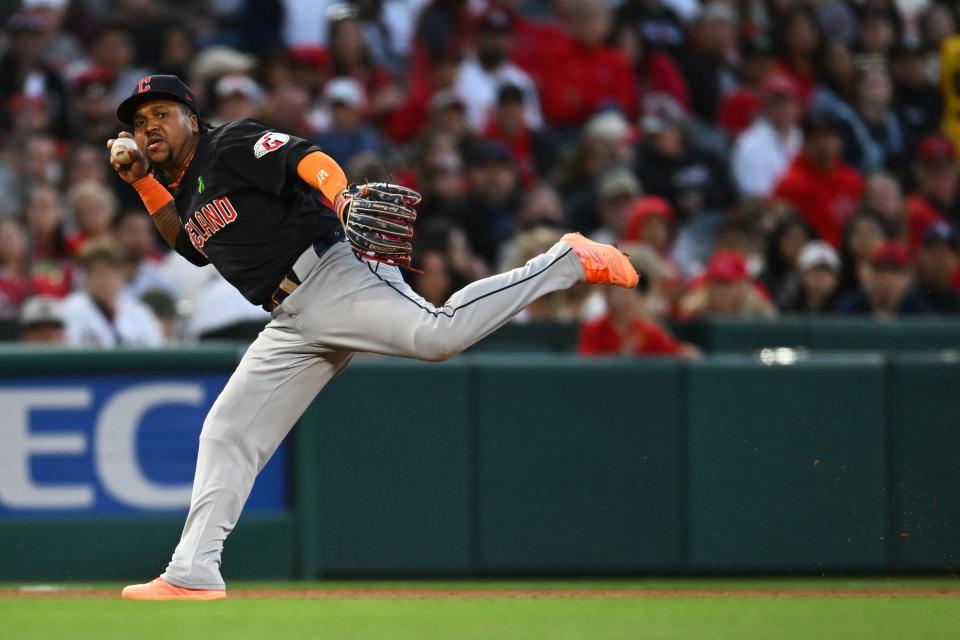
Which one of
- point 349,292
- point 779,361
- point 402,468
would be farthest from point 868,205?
point 349,292

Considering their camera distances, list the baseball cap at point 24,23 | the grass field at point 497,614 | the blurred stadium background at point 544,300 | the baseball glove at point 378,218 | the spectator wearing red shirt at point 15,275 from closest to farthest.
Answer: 1. the grass field at point 497,614
2. the baseball glove at point 378,218
3. the blurred stadium background at point 544,300
4. the spectator wearing red shirt at point 15,275
5. the baseball cap at point 24,23

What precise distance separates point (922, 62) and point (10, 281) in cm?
847

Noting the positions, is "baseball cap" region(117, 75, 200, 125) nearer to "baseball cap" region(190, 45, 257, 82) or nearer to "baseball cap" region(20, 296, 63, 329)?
"baseball cap" region(20, 296, 63, 329)

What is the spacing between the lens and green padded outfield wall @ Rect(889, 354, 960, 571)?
8.09m

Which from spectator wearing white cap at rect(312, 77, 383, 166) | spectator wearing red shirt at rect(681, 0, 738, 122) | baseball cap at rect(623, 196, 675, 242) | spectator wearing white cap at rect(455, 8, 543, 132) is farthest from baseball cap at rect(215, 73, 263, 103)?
spectator wearing red shirt at rect(681, 0, 738, 122)

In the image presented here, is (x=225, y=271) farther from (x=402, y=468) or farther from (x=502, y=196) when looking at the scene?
(x=502, y=196)

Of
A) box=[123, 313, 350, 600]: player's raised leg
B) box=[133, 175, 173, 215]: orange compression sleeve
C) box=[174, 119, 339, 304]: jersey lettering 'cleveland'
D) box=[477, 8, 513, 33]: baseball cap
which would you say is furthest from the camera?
box=[477, 8, 513, 33]: baseball cap

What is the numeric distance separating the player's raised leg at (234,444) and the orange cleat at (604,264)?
3.43 feet

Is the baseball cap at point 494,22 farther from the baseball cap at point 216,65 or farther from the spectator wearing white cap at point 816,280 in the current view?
the spectator wearing white cap at point 816,280

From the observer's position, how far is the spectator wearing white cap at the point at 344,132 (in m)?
11.3

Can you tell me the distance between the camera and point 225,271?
19.5 feet

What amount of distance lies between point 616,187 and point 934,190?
127 inches

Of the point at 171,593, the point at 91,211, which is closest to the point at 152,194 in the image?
the point at 171,593

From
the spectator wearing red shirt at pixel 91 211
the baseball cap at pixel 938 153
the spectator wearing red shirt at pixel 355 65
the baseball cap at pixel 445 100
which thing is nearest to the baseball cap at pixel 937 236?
the baseball cap at pixel 938 153
